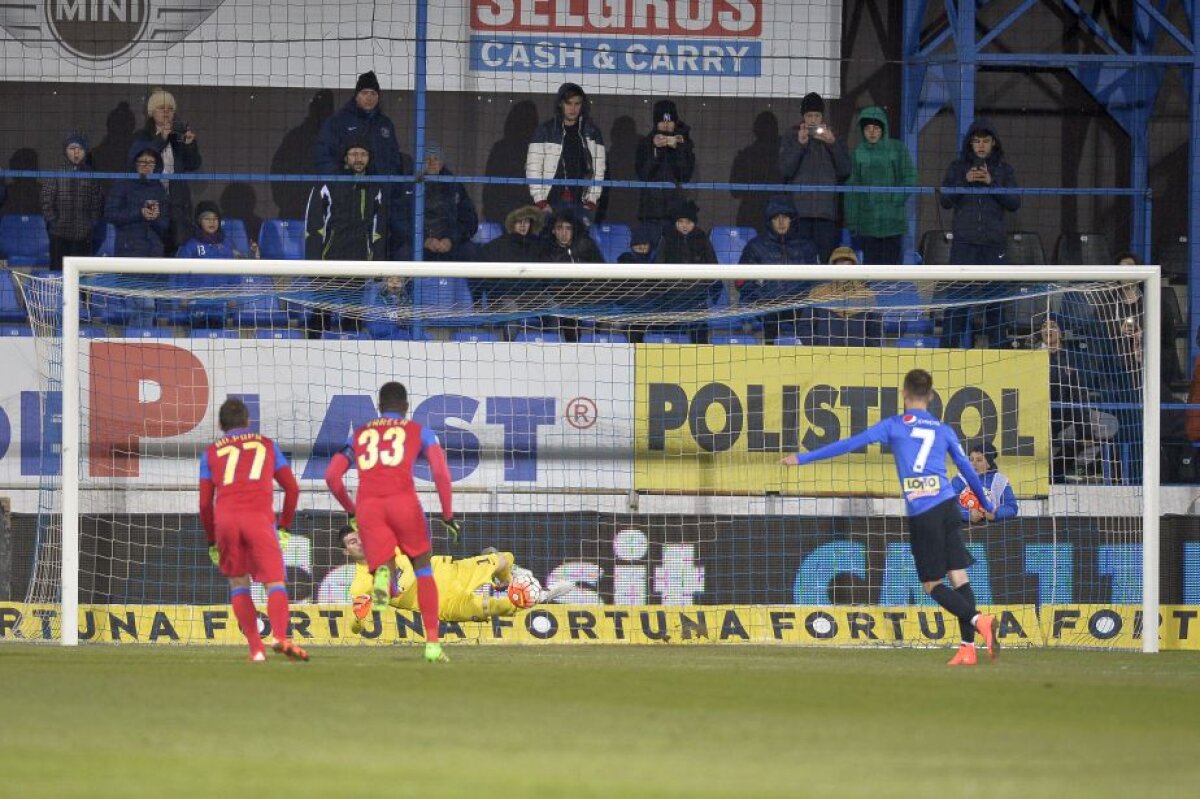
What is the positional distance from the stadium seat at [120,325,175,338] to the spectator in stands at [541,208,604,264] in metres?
3.36

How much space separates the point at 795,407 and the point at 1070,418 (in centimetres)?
248

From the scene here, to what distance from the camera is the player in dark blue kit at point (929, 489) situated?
1169 centimetres

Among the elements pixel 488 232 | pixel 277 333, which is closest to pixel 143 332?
pixel 277 333

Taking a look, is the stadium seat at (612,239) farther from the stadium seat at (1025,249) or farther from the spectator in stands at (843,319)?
the stadium seat at (1025,249)

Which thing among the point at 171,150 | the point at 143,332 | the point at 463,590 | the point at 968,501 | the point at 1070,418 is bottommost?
the point at 463,590

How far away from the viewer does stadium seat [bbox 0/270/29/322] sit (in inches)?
640

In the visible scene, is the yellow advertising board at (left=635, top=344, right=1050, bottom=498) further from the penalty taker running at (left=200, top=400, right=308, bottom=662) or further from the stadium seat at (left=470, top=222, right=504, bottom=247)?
the penalty taker running at (left=200, top=400, right=308, bottom=662)

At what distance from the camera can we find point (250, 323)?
16016 mm

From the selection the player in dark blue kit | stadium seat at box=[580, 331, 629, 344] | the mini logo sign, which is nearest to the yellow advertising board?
stadium seat at box=[580, 331, 629, 344]

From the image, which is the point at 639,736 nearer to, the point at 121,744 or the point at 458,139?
the point at 121,744

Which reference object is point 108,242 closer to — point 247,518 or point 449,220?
point 449,220

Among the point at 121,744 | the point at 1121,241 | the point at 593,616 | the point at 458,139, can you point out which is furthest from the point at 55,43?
the point at 121,744

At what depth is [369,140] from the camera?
1644 centimetres

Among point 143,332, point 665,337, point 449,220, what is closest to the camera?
point 143,332
